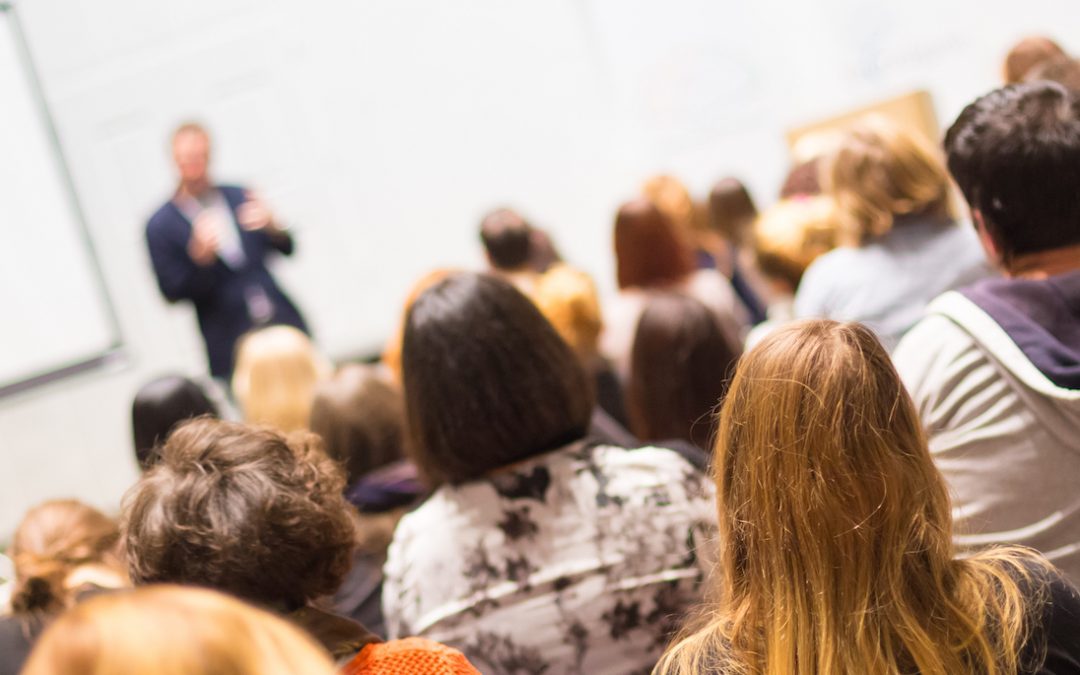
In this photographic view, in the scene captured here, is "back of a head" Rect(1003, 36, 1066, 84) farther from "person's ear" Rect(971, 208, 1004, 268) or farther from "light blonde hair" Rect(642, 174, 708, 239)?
"light blonde hair" Rect(642, 174, 708, 239)

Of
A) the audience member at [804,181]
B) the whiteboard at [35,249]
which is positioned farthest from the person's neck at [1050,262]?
the whiteboard at [35,249]

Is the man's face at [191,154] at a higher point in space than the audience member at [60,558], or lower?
higher

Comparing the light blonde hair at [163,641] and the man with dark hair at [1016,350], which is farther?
the man with dark hair at [1016,350]

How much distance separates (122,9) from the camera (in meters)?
5.35

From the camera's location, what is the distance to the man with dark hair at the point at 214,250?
4195 mm

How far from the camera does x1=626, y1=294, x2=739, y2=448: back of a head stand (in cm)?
228

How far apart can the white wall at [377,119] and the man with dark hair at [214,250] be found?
1156 millimetres

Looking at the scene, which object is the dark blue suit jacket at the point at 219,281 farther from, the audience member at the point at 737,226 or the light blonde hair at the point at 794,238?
the light blonde hair at the point at 794,238

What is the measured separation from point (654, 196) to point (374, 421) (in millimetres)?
2435

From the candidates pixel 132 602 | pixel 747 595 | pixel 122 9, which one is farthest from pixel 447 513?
pixel 122 9

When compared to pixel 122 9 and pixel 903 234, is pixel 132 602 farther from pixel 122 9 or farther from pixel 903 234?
pixel 122 9

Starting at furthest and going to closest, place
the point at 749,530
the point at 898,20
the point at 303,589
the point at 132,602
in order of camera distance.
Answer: the point at 898,20 → the point at 303,589 → the point at 749,530 → the point at 132,602

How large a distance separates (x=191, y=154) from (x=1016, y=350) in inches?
138

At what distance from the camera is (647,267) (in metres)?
3.35
